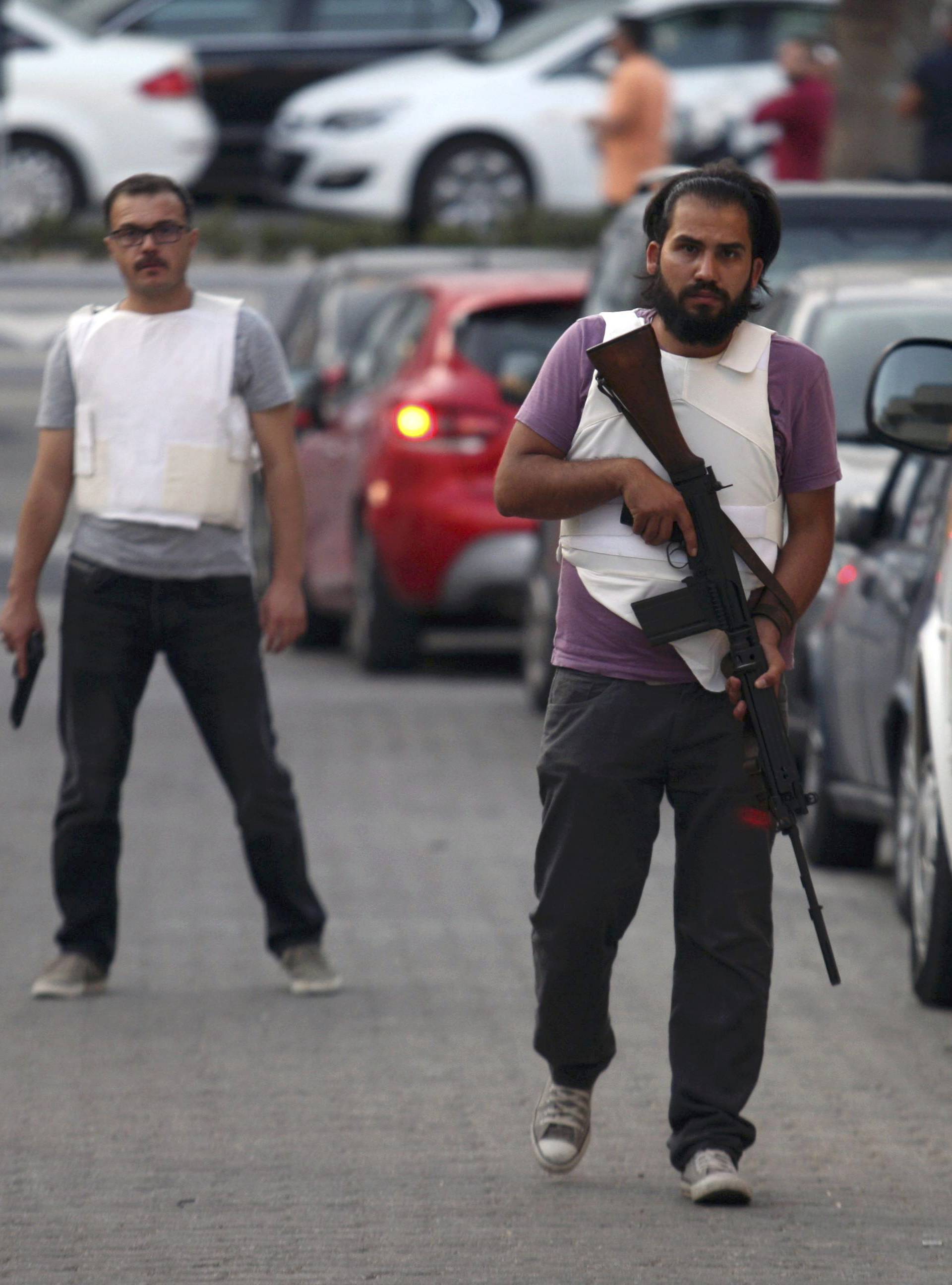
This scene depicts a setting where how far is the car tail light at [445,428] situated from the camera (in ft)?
38.4

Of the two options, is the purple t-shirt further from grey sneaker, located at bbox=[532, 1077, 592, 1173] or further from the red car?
the red car

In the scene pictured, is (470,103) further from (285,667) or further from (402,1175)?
(402,1175)

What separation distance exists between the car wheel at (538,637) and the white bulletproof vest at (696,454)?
573 centimetres

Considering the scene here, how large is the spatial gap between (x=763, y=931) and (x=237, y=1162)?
1.09 metres

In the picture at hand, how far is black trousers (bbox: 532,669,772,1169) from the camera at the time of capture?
483 cm

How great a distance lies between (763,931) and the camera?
4922 millimetres

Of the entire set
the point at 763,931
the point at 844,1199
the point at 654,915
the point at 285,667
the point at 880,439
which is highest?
the point at 880,439

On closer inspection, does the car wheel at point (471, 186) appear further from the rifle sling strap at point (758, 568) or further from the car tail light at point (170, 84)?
the rifle sling strap at point (758, 568)

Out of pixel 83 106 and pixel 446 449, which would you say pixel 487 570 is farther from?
pixel 83 106

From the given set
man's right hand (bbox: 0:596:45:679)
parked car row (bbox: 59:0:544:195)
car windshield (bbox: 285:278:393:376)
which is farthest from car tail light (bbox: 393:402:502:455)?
parked car row (bbox: 59:0:544:195)

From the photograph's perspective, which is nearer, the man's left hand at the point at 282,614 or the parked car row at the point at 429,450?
the man's left hand at the point at 282,614

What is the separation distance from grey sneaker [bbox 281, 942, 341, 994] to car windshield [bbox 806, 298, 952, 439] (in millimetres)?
2596

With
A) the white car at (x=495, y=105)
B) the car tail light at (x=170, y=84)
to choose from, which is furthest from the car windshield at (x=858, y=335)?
the car tail light at (x=170, y=84)

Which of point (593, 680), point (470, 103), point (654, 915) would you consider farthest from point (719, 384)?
point (470, 103)
